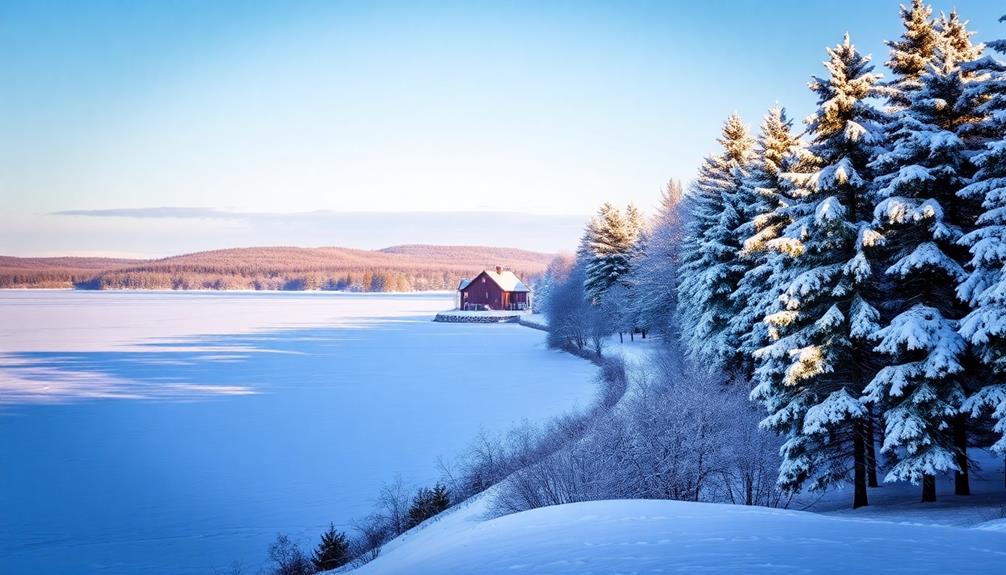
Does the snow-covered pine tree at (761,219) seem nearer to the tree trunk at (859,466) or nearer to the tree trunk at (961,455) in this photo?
the tree trunk at (859,466)

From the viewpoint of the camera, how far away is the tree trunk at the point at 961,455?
14001 mm

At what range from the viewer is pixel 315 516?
1875 cm

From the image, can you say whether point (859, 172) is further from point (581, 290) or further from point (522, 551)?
point (581, 290)

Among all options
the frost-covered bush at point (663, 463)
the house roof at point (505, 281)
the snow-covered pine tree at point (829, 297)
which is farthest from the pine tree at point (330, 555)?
the house roof at point (505, 281)

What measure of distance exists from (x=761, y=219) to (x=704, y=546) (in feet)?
44.8

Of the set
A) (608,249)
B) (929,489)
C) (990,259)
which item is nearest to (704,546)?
(990,259)

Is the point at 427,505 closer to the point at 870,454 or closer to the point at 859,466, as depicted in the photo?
the point at 859,466

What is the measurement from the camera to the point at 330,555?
610 inches

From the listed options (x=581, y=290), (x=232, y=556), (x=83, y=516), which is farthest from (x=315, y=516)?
(x=581, y=290)

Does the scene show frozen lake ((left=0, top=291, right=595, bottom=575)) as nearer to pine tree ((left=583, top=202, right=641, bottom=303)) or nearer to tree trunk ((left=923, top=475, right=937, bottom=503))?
pine tree ((left=583, top=202, right=641, bottom=303))

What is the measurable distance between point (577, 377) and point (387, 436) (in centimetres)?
1926

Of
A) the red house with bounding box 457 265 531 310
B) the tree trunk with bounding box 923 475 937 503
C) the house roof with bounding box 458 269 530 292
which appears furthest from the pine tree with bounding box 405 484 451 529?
the house roof with bounding box 458 269 530 292

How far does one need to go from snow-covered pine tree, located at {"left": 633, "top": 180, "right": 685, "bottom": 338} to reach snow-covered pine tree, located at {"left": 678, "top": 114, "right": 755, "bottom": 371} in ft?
29.2

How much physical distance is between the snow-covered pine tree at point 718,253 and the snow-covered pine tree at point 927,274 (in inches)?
388
